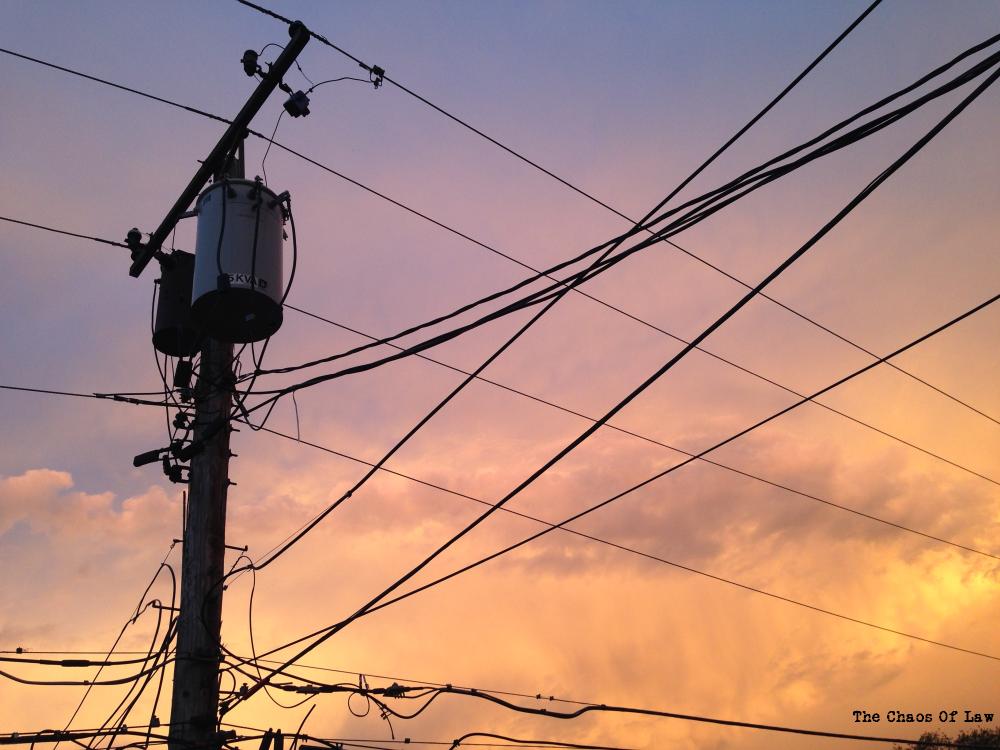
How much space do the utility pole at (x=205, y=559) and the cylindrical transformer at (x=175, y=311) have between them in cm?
21

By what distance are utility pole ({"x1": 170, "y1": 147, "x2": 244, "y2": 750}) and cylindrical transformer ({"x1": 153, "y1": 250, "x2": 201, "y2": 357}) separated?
8.3 inches

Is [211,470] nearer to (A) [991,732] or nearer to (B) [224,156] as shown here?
(B) [224,156]

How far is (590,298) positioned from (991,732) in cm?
3617

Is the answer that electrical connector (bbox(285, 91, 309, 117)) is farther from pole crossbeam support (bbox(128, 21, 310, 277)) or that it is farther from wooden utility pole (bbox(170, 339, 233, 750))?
wooden utility pole (bbox(170, 339, 233, 750))

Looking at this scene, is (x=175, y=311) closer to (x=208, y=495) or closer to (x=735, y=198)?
(x=208, y=495)

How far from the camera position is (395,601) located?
806cm

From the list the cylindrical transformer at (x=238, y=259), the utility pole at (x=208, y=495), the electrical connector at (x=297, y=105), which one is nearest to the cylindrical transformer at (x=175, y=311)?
the utility pole at (x=208, y=495)

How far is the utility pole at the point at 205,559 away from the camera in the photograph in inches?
291

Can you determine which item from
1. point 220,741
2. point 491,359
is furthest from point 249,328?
point 220,741

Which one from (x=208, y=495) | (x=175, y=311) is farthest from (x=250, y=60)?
(x=208, y=495)

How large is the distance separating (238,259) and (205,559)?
2694mm

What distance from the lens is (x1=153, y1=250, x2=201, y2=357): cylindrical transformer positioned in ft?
28.5

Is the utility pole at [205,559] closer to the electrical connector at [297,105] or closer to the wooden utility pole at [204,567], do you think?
the wooden utility pole at [204,567]

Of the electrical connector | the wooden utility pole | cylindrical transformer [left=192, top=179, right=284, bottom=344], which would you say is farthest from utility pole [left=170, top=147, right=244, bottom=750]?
the electrical connector
